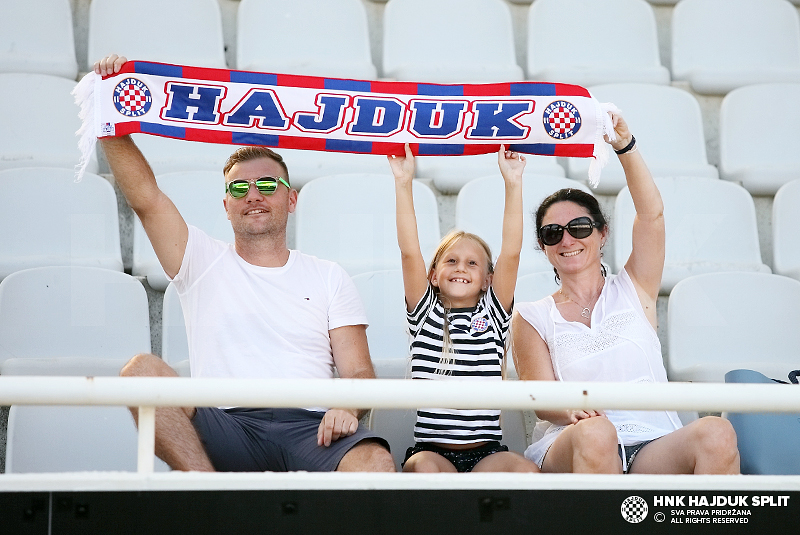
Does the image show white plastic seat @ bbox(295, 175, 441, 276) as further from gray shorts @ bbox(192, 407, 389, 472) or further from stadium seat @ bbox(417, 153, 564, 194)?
gray shorts @ bbox(192, 407, 389, 472)

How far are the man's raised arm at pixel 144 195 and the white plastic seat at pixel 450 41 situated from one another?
1.66 m

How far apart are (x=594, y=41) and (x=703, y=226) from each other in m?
1.14

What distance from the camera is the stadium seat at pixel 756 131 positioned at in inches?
145

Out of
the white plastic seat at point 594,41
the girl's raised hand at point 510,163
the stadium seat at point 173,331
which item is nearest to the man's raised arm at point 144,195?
the stadium seat at point 173,331

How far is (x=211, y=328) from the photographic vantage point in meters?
2.29

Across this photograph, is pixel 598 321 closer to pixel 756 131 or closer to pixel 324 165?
pixel 324 165

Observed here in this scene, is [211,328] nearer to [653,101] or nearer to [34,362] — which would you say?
[34,362]

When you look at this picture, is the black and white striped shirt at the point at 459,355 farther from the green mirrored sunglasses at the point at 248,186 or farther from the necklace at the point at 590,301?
the green mirrored sunglasses at the point at 248,186

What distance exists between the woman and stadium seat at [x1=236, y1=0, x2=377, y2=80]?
160cm

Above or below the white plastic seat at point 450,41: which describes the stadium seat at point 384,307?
below

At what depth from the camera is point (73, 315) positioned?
2.71 meters

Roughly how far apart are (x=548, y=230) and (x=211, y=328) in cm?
89

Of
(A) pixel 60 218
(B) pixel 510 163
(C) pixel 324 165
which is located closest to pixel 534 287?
(B) pixel 510 163

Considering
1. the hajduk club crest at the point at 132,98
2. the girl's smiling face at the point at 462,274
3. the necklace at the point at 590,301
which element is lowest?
the necklace at the point at 590,301
